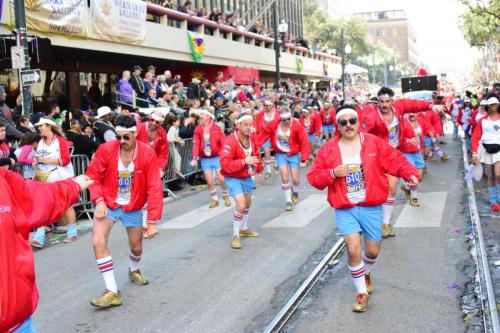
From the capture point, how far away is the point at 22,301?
3764mm

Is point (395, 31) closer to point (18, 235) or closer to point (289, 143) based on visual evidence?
point (289, 143)

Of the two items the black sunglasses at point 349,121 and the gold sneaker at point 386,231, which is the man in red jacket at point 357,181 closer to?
the black sunglasses at point 349,121

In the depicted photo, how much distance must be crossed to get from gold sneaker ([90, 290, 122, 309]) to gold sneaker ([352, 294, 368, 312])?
7.67 ft

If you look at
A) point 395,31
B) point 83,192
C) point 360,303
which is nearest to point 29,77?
point 83,192

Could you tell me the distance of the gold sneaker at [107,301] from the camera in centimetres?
694

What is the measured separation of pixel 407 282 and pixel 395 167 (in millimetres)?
1409

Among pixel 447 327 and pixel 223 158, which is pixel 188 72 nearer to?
pixel 223 158

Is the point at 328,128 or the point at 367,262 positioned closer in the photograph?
the point at 367,262

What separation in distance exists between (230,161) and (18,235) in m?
6.09

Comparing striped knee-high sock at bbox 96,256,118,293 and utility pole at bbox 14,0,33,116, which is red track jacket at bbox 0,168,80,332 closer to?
striped knee-high sock at bbox 96,256,118,293

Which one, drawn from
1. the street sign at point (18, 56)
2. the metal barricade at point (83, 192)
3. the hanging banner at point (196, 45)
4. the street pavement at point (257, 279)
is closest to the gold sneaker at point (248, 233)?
the street pavement at point (257, 279)

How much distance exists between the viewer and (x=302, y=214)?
12305mm

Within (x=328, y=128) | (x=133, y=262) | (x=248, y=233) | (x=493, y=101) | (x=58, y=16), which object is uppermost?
(x=58, y=16)

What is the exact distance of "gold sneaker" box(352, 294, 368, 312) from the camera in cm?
641
